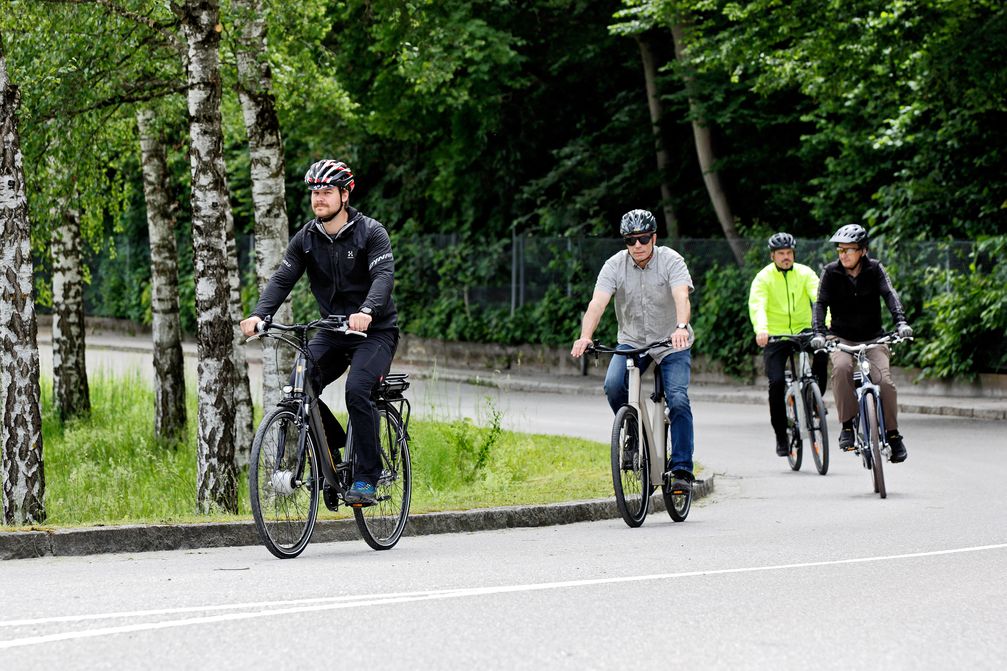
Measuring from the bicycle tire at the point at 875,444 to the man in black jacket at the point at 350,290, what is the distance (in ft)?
14.5

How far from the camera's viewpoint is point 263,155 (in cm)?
1313

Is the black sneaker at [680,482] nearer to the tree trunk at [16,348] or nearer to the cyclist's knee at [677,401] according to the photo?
the cyclist's knee at [677,401]

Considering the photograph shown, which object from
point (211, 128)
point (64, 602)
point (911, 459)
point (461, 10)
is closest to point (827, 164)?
point (461, 10)

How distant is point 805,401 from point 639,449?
3950 millimetres

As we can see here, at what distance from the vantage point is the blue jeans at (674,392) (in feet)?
34.4

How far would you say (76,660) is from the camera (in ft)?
18.7

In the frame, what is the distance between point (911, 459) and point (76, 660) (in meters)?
11.1

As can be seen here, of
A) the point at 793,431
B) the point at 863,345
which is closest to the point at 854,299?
the point at 863,345

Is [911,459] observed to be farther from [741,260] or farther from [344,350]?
[741,260]

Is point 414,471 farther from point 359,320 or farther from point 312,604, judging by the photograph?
point 312,604

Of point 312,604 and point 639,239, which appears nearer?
point 312,604

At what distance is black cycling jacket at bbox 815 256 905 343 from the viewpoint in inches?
484

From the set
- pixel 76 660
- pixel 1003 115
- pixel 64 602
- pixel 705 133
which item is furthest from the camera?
pixel 705 133

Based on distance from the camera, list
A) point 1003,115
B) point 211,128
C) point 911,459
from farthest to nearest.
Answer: point 1003,115, point 911,459, point 211,128
